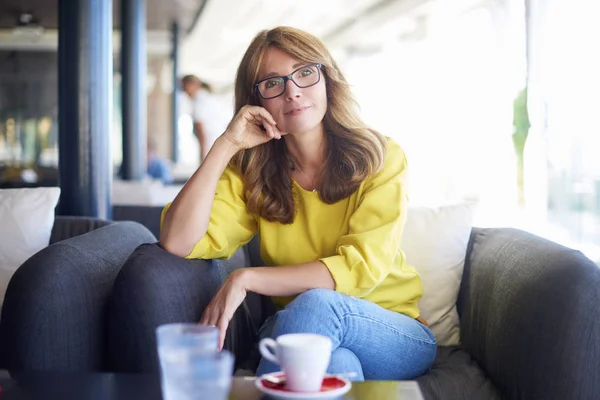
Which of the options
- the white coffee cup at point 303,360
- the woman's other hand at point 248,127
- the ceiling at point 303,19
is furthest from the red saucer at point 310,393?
the ceiling at point 303,19

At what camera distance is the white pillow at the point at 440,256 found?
207 centimetres

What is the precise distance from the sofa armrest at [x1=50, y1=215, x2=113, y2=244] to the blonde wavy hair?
0.75 m

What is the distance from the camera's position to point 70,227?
2480 mm

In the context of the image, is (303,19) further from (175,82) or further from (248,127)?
(248,127)

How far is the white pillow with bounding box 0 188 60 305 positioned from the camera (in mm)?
2305

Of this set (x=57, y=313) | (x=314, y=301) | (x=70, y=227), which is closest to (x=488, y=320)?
(x=314, y=301)

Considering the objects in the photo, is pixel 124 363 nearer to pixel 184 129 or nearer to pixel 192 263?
pixel 192 263

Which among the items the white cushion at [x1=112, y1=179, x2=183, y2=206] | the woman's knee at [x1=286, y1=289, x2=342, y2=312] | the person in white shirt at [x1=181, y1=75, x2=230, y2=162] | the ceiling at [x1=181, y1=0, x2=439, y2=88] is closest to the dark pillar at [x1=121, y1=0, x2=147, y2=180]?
the person in white shirt at [x1=181, y1=75, x2=230, y2=162]

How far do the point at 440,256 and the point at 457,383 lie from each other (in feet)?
1.48

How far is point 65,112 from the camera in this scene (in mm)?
2791

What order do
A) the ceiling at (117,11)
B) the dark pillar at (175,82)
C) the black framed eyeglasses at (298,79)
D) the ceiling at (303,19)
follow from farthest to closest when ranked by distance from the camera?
the dark pillar at (175,82)
the ceiling at (303,19)
the ceiling at (117,11)
the black framed eyeglasses at (298,79)

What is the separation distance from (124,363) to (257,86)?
76cm

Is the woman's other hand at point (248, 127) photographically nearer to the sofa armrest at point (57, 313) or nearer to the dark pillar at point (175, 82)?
the sofa armrest at point (57, 313)

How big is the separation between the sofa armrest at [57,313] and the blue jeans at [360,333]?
1.37 feet
